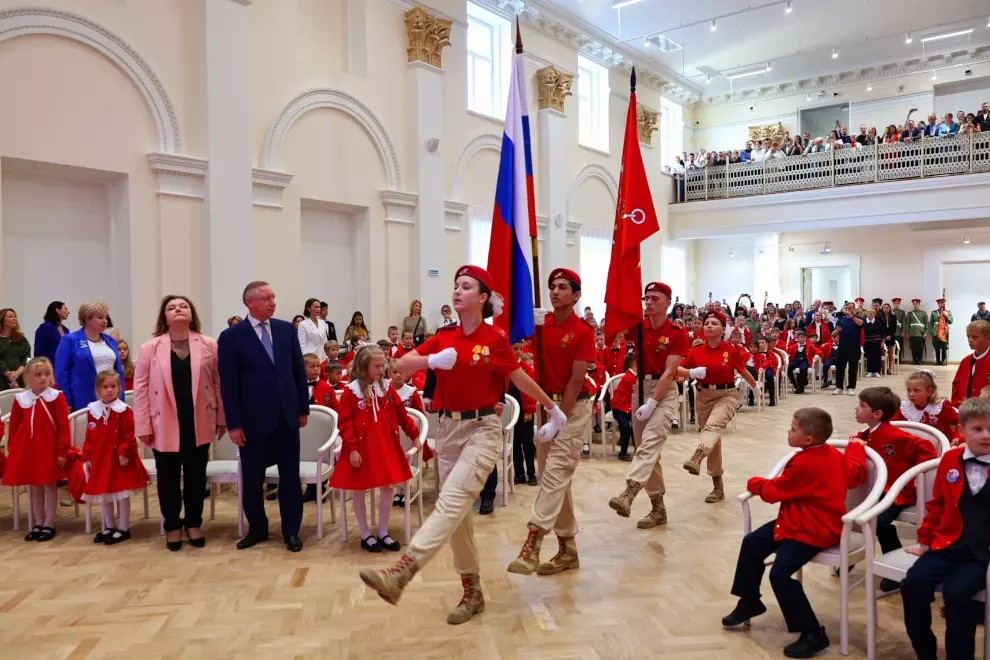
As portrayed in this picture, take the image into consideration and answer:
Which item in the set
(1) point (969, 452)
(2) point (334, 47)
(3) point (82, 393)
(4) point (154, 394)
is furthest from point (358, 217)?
(1) point (969, 452)

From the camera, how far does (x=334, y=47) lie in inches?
456

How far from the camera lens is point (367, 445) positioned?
4.93m

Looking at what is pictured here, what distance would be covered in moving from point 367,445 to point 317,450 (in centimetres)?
74

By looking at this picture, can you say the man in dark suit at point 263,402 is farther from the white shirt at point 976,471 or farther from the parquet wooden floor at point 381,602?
the white shirt at point 976,471

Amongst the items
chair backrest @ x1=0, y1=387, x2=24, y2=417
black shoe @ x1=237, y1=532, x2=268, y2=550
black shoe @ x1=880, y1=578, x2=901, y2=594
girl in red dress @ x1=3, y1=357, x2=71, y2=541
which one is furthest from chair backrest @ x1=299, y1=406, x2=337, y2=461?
black shoe @ x1=880, y1=578, x2=901, y2=594

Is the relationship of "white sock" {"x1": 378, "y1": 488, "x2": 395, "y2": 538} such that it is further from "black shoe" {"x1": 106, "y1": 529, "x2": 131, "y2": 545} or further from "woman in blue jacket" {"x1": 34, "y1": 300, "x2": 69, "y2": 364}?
"woman in blue jacket" {"x1": 34, "y1": 300, "x2": 69, "y2": 364}

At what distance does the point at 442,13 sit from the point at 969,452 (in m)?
11.9

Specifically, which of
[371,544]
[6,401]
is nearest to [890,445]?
[371,544]

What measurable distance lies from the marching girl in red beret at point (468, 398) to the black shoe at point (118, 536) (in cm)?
265

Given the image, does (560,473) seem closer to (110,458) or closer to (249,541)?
(249,541)

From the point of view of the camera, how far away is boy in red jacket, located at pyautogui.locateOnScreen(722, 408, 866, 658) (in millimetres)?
3365

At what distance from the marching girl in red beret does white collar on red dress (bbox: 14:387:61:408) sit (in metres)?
3.26

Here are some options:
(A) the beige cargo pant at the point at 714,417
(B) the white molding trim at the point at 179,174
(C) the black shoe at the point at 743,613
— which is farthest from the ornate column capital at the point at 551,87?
(C) the black shoe at the point at 743,613

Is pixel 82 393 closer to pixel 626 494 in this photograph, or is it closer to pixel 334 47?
pixel 626 494
